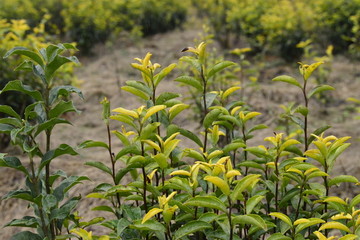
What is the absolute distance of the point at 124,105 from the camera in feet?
18.1

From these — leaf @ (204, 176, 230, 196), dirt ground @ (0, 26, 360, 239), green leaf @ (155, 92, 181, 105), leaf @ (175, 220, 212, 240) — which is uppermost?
green leaf @ (155, 92, 181, 105)

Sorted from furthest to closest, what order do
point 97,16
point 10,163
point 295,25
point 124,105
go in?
point 97,16 < point 295,25 < point 124,105 < point 10,163

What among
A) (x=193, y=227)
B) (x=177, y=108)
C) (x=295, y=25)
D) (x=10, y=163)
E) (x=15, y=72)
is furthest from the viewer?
(x=295, y=25)

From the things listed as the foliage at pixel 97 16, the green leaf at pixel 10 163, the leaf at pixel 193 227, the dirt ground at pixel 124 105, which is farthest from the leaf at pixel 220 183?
the foliage at pixel 97 16

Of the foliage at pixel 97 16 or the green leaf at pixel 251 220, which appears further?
the foliage at pixel 97 16

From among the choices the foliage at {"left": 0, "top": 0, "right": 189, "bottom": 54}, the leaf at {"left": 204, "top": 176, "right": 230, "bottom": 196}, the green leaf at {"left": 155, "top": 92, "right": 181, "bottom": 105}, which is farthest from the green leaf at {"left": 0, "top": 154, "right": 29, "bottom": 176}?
the foliage at {"left": 0, "top": 0, "right": 189, "bottom": 54}

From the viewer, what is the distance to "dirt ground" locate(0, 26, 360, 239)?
3645 mm

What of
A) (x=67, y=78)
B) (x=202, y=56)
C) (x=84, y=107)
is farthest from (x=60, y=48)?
(x=84, y=107)

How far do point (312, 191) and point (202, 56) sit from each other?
744 mm

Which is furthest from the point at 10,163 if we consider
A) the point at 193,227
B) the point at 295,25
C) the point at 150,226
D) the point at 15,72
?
the point at 295,25

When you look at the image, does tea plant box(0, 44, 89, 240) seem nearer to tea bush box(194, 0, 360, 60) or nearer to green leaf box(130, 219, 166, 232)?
green leaf box(130, 219, 166, 232)

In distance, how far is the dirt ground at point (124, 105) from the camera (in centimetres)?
364

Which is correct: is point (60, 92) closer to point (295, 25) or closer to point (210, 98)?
point (210, 98)

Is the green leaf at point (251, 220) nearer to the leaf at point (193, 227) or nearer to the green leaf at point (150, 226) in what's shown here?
the leaf at point (193, 227)
